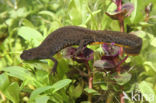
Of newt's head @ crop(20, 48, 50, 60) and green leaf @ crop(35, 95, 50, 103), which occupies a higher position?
newt's head @ crop(20, 48, 50, 60)

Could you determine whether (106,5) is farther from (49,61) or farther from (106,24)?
(49,61)

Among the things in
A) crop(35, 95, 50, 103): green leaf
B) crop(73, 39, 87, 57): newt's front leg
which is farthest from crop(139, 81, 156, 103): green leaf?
crop(35, 95, 50, 103): green leaf

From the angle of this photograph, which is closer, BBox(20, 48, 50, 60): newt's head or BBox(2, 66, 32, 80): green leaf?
BBox(2, 66, 32, 80): green leaf

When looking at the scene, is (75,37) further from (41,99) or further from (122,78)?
(41,99)

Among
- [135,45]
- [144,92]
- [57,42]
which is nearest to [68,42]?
[57,42]

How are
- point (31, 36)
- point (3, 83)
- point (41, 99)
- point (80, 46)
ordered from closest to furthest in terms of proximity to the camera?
point (41, 99), point (3, 83), point (80, 46), point (31, 36)

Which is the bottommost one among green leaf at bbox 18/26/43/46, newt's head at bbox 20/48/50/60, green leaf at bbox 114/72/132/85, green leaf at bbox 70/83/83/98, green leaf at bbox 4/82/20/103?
green leaf at bbox 70/83/83/98

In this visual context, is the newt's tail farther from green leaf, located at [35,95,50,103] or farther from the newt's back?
green leaf, located at [35,95,50,103]

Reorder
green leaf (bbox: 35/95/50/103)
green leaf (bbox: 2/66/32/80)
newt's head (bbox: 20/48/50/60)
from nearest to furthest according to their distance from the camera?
green leaf (bbox: 35/95/50/103) < green leaf (bbox: 2/66/32/80) < newt's head (bbox: 20/48/50/60)

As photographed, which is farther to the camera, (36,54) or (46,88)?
(36,54)

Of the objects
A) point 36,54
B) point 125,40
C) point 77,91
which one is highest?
point 125,40

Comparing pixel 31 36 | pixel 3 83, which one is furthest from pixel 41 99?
pixel 31 36
